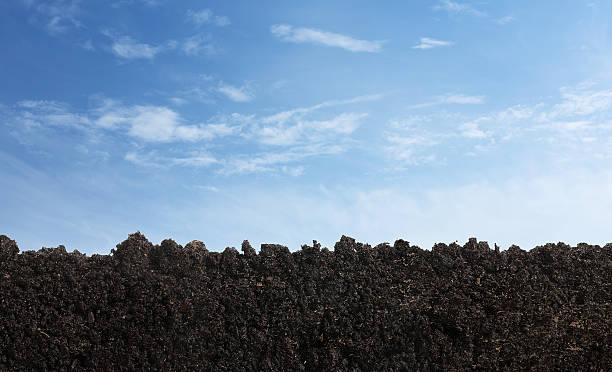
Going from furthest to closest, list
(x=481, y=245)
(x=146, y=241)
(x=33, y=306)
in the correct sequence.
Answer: (x=481, y=245) < (x=146, y=241) < (x=33, y=306)

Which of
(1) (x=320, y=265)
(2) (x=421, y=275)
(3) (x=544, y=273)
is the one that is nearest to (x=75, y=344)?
(1) (x=320, y=265)

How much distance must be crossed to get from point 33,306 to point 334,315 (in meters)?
4.25

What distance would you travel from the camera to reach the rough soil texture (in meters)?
8.18

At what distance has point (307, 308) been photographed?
346 inches

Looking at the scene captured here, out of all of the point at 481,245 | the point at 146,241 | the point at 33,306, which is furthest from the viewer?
the point at 481,245

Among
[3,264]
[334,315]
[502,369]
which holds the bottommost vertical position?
[502,369]

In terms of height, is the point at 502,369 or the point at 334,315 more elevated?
the point at 334,315

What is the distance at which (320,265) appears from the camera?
9055 mm

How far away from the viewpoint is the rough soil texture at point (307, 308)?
322 inches

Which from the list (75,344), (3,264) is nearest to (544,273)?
(75,344)

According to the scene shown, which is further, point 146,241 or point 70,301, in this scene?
point 146,241

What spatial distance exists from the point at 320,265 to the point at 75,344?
3.67 m

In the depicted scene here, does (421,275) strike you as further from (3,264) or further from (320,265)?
(3,264)

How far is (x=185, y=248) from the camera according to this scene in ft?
29.0
